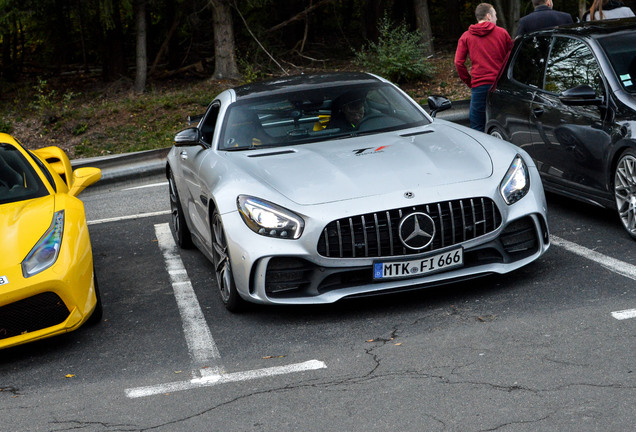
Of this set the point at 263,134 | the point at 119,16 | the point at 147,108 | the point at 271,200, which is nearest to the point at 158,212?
the point at 263,134

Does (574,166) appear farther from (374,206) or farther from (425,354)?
(425,354)

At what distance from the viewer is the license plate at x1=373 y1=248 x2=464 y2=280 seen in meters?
5.80

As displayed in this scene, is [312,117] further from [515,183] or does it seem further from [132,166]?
[132,166]

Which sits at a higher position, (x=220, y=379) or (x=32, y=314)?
(x=32, y=314)

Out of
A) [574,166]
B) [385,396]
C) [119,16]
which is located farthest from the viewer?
[119,16]

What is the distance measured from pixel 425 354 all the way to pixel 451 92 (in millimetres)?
12676

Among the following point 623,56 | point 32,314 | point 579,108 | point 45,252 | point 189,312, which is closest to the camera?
point 32,314

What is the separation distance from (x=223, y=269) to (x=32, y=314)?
4.25 ft

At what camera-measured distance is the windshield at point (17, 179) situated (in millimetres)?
6613

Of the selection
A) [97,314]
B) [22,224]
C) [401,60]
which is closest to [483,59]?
[97,314]

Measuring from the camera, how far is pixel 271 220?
5.85m

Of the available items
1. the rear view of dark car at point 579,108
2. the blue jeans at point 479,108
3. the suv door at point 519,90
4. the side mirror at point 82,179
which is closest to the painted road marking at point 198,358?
the side mirror at point 82,179

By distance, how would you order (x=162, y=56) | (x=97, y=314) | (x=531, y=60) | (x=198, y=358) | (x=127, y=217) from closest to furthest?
(x=198, y=358), (x=97, y=314), (x=531, y=60), (x=127, y=217), (x=162, y=56)

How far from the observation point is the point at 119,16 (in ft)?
67.0
